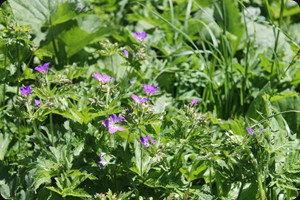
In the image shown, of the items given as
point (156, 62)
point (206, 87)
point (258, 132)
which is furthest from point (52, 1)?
point (258, 132)

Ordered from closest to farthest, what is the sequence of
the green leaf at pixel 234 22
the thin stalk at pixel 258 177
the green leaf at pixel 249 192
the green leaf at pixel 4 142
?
1. the thin stalk at pixel 258 177
2. the green leaf at pixel 249 192
3. the green leaf at pixel 4 142
4. the green leaf at pixel 234 22

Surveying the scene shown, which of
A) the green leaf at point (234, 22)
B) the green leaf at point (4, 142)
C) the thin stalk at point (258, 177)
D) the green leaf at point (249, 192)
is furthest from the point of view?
the green leaf at point (234, 22)

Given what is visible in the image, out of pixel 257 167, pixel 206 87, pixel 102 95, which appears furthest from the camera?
pixel 206 87

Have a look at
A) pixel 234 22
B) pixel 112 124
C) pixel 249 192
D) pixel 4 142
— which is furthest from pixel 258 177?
pixel 234 22

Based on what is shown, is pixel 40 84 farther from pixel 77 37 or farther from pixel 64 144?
pixel 77 37

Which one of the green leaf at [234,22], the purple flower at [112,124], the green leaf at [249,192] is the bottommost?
the green leaf at [249,192]

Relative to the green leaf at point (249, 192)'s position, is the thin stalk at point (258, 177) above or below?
above

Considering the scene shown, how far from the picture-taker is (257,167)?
194 centimetres

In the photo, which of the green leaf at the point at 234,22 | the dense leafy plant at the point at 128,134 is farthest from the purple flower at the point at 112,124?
the green leaf at the point at 234,22

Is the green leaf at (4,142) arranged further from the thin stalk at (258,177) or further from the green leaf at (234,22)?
the green leaf at (234,22)

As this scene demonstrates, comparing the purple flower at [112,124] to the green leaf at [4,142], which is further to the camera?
the green leaf at [4,142]

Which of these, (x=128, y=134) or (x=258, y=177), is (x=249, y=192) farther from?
(x=128, y=134)

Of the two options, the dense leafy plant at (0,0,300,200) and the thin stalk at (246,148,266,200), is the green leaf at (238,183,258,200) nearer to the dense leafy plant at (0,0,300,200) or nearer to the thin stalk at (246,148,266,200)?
the dense leafy plant at (0,0,300,200)

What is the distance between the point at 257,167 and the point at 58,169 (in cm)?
64
